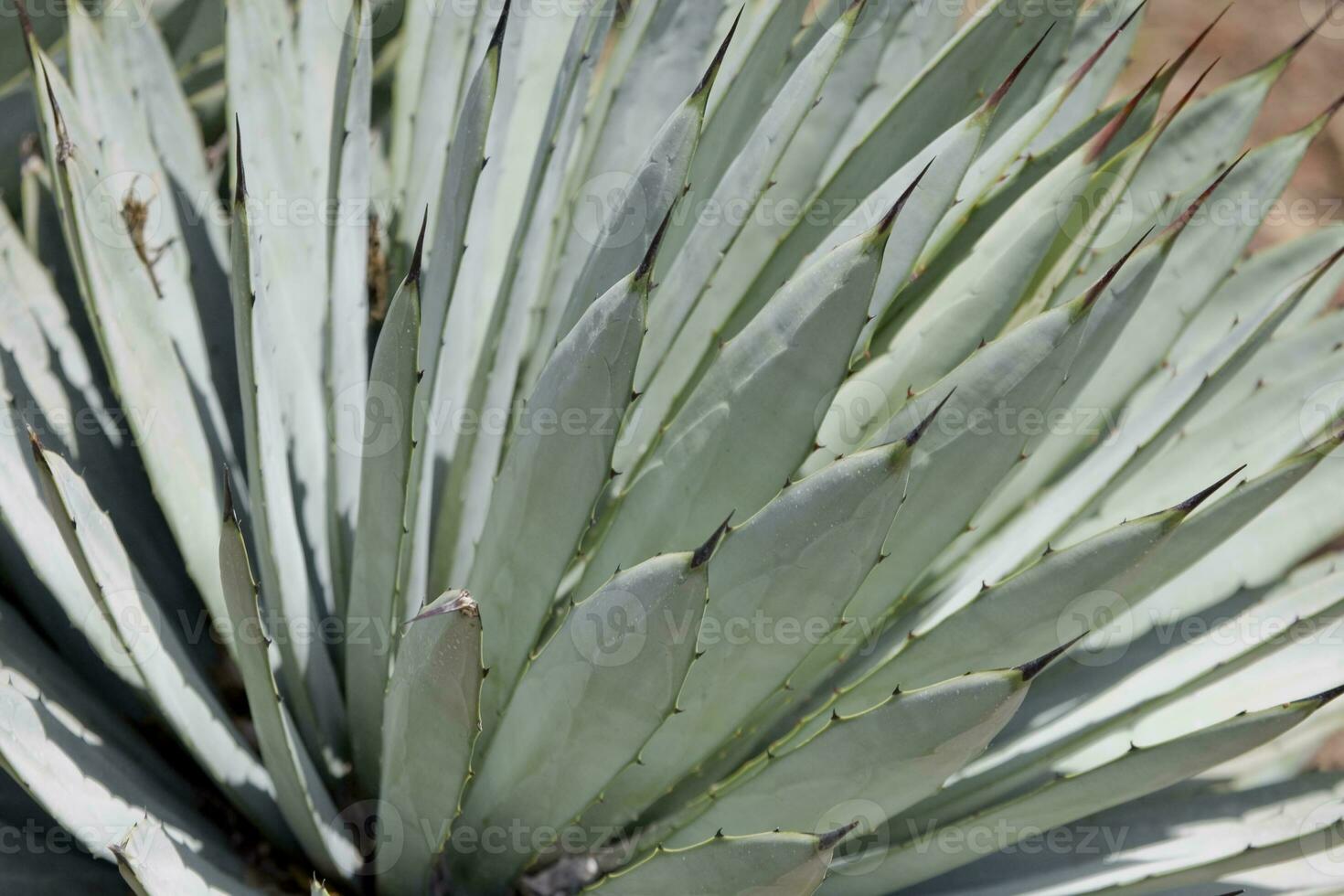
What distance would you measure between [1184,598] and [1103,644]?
15cm

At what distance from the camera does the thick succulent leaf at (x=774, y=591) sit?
33.6 inches

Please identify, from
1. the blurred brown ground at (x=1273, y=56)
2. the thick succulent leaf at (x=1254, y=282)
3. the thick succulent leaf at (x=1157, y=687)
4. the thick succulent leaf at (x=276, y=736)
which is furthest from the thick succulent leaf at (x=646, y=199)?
the blurred brown ground at (x=1273, y=56)

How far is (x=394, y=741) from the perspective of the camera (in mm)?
967

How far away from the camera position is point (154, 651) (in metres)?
1.03

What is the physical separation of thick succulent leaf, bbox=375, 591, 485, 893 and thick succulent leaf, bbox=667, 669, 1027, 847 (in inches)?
8.5

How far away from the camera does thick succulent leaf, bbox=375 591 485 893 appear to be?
82 centimetres

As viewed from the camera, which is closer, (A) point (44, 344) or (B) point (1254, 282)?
(A) point (44, 344)

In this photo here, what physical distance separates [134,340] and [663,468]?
532 mm

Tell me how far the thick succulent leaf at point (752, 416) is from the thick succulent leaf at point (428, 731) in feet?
0.69

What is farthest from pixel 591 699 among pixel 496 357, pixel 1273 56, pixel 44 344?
pixel 1273 56

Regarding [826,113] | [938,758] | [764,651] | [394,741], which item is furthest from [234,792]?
[826,113]

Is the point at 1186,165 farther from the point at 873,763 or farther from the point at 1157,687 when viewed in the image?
the point at 873,763

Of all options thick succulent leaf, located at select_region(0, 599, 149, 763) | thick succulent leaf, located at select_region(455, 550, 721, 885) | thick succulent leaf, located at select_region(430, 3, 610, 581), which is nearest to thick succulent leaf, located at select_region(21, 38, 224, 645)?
thick succulent leaf, located at select_region(0, 599, 149, 763)

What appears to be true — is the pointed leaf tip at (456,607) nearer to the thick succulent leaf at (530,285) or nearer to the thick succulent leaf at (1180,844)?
the thick succulent leaf at (530,285)
